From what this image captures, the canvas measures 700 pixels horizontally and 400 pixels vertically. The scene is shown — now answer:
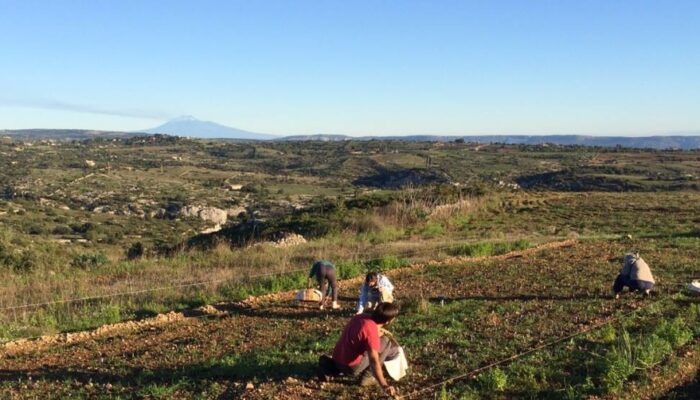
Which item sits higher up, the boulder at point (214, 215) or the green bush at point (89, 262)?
the green bush at point (89, 262)

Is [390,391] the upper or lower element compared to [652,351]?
lower

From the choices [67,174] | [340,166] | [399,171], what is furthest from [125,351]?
[340,166]

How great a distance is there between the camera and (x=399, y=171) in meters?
98.3

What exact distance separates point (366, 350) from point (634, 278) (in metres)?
7.13

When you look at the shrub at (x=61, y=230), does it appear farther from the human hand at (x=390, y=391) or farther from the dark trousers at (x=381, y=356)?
the human hand at (x=390, y=391)

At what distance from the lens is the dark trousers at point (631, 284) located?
1218 cm

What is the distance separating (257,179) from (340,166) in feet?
78.3

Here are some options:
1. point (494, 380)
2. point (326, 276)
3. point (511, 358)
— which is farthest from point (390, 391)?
point (326, 276)

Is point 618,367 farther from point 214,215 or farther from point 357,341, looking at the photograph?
point 214,215

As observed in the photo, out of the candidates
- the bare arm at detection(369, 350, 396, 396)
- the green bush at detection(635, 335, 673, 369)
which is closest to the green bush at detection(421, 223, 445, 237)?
the green bush at detection(635, 335, 673, 369)

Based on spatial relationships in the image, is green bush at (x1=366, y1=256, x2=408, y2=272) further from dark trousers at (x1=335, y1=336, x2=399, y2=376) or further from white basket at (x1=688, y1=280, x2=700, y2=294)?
dark trousers at (x1=335, y1=336, x2=399, y2=376)

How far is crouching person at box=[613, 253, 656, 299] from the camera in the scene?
12195 mm

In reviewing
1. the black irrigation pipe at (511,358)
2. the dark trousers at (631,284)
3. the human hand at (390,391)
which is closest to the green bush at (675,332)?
the black irrigation pipe at (511,358)

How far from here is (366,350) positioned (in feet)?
24.2
